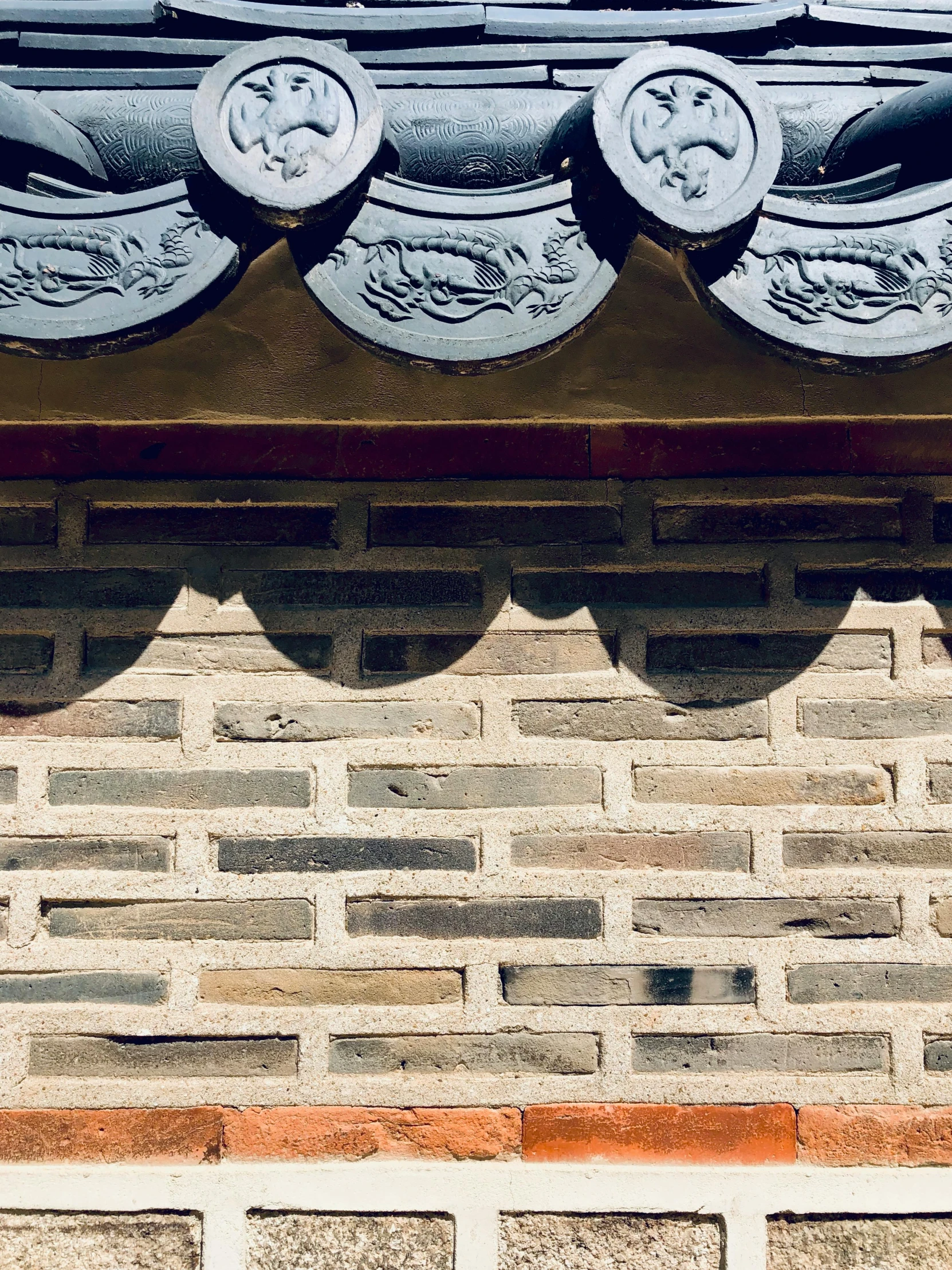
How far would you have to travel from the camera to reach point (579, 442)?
1.59 m

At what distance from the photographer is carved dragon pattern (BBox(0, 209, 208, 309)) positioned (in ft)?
3.50

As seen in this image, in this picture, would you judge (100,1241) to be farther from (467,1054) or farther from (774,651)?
(774,651)

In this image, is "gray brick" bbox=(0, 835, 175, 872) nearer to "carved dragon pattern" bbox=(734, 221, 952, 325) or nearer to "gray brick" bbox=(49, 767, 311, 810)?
"gray brick" bbox=(49, 767, 311, 810)

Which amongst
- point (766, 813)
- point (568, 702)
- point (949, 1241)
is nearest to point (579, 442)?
point (568, 702)

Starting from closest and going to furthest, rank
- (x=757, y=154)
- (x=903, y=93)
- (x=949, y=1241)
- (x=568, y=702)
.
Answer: (x=757, y=154) → (x=903, y=93) → (x=949, y=1241) → (x=568, y=702)

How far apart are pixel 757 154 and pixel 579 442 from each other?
599 mm

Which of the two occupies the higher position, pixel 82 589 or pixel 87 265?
pixel 87 265

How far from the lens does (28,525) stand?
158cm

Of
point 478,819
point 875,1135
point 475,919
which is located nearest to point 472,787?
point 478,819

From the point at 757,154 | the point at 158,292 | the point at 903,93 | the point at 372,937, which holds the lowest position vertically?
the point at 372,937

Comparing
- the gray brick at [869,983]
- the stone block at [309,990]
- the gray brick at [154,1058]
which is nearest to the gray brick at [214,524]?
the stone block at [309,990]

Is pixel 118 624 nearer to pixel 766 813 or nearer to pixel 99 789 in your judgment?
pixel 99 789

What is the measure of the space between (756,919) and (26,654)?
133 cm

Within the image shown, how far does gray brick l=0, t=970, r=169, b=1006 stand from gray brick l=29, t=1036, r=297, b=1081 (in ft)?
0.20
